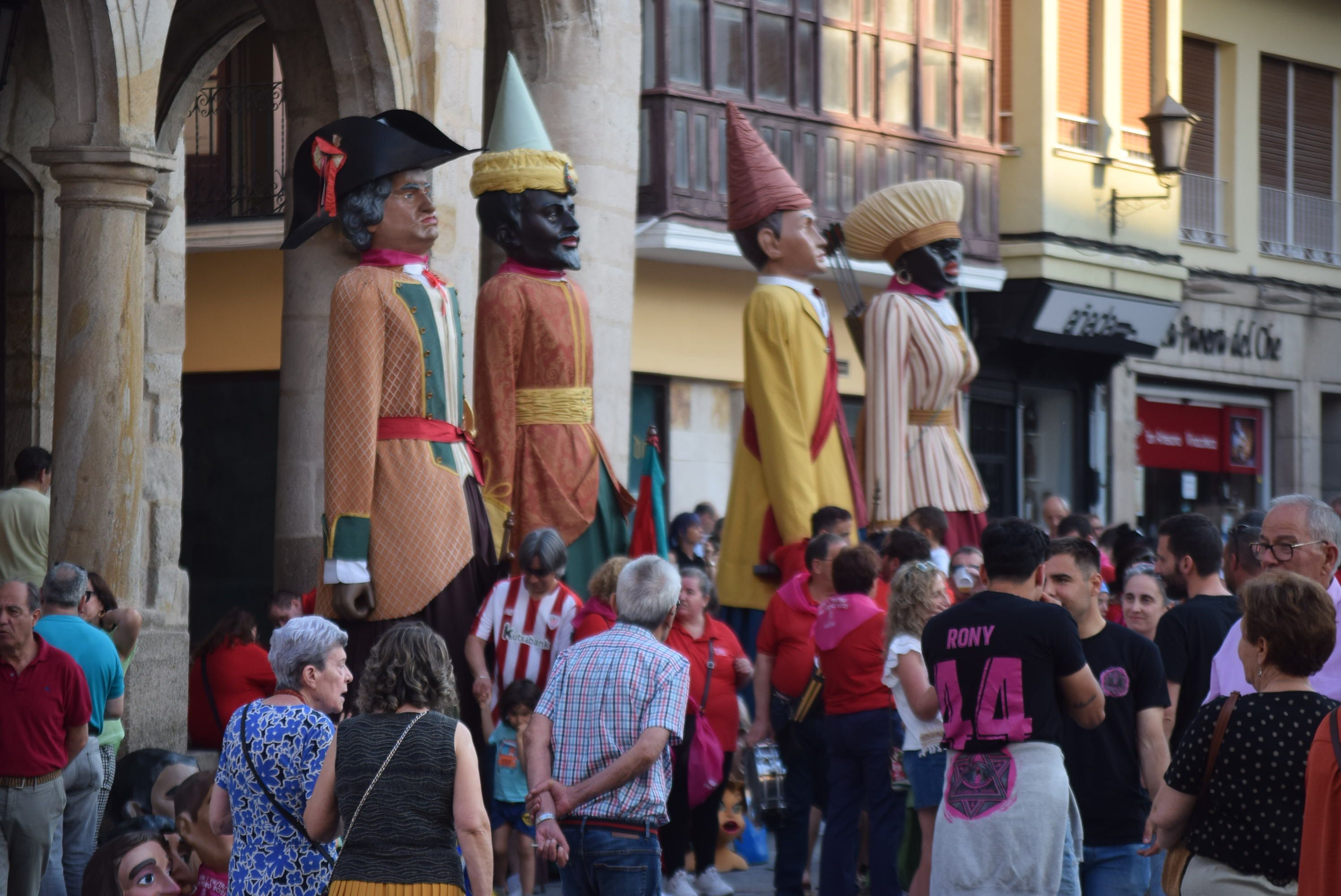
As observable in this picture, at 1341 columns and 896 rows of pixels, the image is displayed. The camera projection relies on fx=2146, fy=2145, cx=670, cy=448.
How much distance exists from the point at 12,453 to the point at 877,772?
5976 mm

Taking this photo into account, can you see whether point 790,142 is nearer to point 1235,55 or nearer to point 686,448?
point 686,448

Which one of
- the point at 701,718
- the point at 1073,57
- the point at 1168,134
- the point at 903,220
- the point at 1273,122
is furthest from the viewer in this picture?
the point at 1273,122

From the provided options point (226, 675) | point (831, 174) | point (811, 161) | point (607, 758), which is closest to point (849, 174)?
point (831, 174)

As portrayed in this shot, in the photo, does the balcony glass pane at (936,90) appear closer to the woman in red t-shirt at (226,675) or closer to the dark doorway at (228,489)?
the dark doorway at (228,489)

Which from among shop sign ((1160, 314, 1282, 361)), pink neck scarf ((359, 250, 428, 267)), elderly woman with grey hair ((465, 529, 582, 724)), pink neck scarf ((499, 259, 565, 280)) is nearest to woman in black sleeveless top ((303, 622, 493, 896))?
elderly woman with grey hair ((465, 529, 582, 724))

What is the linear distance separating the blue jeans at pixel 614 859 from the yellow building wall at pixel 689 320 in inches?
509

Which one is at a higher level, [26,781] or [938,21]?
[938,21]

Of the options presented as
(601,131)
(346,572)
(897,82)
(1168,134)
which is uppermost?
(897,82)

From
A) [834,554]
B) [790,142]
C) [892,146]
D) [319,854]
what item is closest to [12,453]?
[834,554]

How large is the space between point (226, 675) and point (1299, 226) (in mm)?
18264

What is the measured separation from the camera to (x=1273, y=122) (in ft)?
81.6

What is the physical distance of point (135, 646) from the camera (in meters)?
9.45

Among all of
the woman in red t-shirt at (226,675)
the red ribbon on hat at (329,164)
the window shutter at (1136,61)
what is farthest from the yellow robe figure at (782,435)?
the window shutter at (1136,61)

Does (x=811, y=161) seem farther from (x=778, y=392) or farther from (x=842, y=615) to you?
(x=842, y=615)
